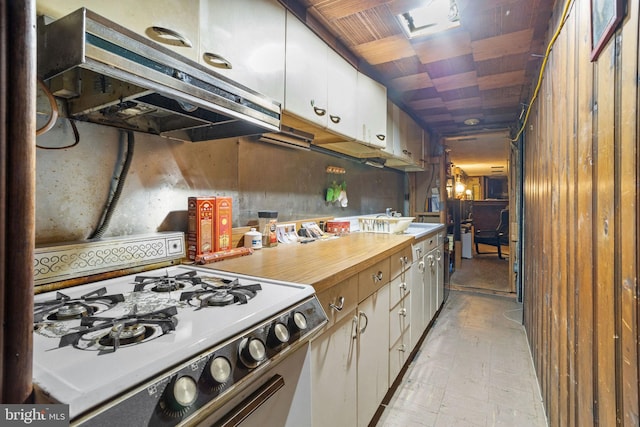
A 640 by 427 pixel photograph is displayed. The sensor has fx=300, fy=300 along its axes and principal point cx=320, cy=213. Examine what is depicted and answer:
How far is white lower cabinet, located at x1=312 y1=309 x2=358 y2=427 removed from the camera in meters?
1.04

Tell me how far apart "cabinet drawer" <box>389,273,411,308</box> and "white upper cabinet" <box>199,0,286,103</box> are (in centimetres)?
116

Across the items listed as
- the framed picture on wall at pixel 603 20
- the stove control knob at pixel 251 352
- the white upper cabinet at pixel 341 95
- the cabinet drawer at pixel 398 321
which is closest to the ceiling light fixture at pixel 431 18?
the white upper cabinet at pixel 341 95

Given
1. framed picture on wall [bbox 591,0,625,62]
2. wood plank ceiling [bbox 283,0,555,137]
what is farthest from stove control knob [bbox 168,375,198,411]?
wood plank ceiling [bbox 283,0,555,137]

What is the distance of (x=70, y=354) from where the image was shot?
20.9 inches

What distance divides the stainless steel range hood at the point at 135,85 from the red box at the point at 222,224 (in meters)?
0.30

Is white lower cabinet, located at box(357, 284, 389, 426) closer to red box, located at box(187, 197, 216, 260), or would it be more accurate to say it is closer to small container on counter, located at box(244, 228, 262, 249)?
small container on counter, located at box(244, 228, 262, 249)

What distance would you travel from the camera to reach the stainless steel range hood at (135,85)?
0.64m

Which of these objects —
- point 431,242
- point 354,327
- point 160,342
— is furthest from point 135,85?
point 431,242

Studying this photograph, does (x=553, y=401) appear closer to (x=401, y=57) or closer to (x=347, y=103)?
(x=347, y=103)

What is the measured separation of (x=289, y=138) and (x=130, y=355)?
1.42 m

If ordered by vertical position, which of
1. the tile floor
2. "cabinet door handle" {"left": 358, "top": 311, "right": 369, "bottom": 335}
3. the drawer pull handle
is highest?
the drawer pull handle

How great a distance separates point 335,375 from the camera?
3.76 feet

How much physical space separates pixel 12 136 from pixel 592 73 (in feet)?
4.18

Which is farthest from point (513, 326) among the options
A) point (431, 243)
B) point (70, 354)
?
point (70, 354)
